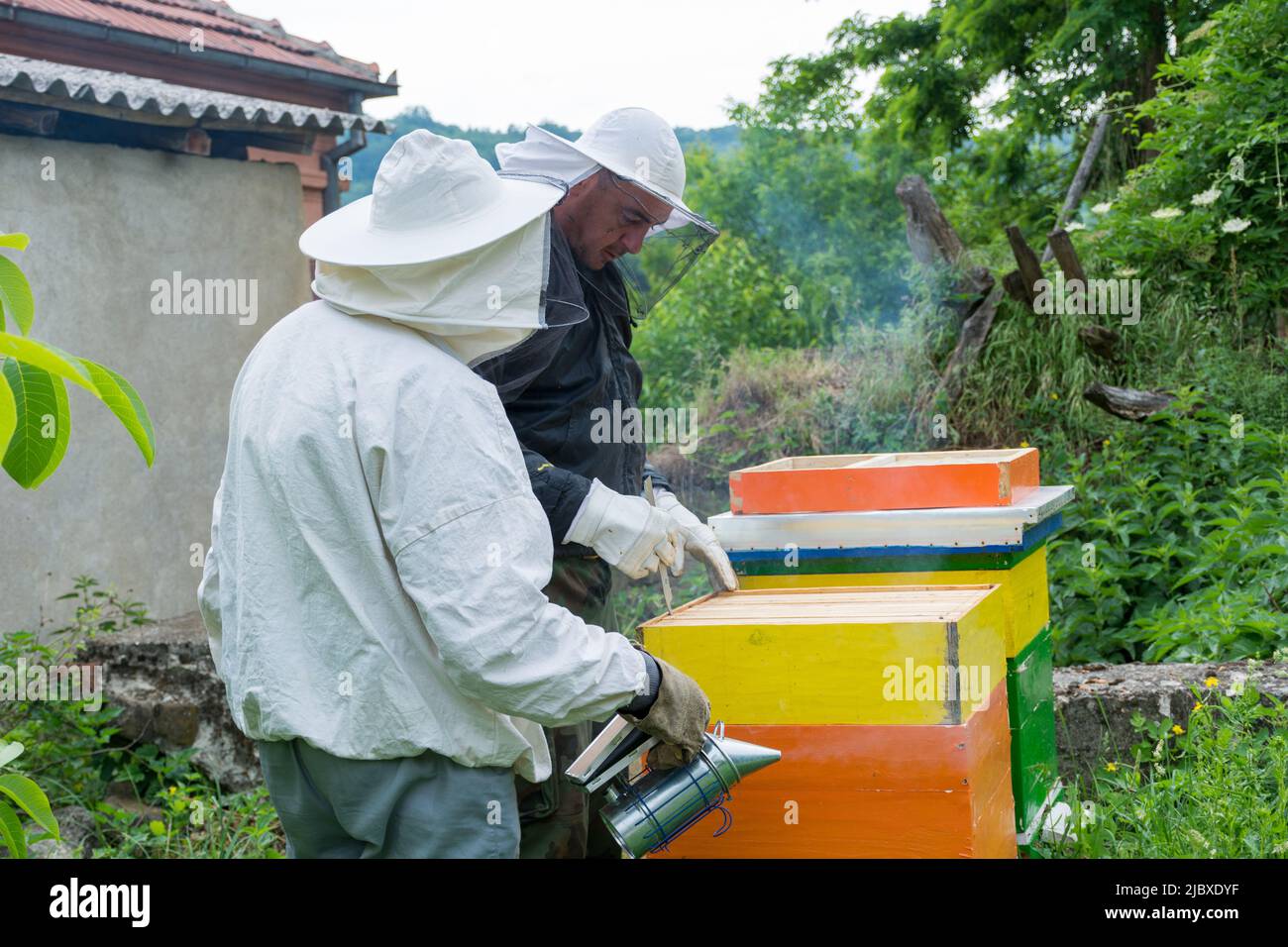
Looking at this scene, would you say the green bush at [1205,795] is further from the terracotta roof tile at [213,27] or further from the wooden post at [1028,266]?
the terracotta roof tile at [213,27]

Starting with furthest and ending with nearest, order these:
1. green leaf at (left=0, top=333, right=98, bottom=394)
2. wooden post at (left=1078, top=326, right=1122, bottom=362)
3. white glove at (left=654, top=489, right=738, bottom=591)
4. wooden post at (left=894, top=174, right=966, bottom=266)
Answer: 1. wooden post at (left=894, top=174, right=966, bottom=266)
2. wooden post at (left=1078, top=326, right=1122, bottom=362)
3. white glove at (left=654, top=489, right=738, bottom=591)
4. green leaf at (left=0, top=333, right=98, bottom=394)

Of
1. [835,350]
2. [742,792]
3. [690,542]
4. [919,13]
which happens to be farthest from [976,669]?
[919,13]

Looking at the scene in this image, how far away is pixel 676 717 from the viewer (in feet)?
6.50

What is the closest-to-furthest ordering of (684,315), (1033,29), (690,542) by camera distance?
(690,542), (1033,29), (684,315)

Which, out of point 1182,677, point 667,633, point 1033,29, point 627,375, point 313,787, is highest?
point 1033,29

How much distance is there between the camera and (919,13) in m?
12.5

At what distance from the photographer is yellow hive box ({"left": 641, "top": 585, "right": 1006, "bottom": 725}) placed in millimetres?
2098

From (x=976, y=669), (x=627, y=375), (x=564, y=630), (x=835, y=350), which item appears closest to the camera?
(x=564, y=630)

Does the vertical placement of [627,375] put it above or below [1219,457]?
above

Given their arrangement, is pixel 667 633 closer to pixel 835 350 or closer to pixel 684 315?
pixel 835 350

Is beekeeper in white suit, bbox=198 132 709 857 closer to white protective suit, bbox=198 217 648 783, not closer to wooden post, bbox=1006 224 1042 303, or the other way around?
white protective suit, bbox=198 217 648 783

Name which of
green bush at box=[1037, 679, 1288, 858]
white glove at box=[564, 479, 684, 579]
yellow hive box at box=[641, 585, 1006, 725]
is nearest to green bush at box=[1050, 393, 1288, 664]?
green bush at box=[1037, 679, 1288, 858]

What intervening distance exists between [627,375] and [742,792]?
46.9 inches

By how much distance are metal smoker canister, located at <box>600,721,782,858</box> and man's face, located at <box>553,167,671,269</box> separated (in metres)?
1.31
